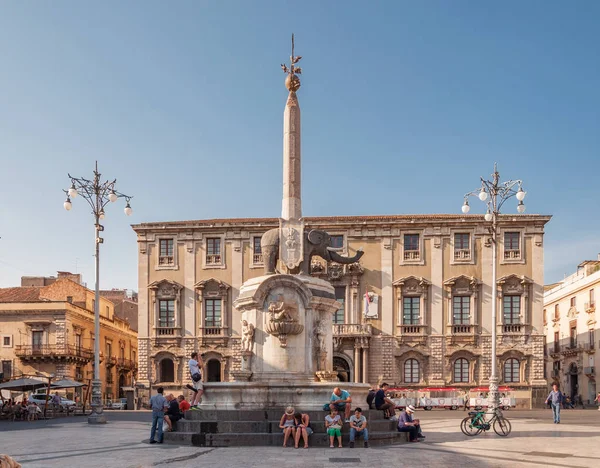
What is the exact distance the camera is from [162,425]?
17.8 meters

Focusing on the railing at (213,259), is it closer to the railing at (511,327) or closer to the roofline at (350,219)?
the roofline at (350,219)

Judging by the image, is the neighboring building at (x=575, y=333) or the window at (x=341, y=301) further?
the neighboring building at (x=575, y=333)

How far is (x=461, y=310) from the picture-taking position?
160ft

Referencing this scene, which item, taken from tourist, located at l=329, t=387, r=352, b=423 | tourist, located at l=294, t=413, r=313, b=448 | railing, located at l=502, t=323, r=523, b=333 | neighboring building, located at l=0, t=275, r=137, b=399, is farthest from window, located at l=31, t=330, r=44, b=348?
tourist, located at l=294, t=413, r=313, b=448

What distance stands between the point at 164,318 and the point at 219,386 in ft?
107

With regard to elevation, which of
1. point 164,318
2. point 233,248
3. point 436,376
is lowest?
point 436,376

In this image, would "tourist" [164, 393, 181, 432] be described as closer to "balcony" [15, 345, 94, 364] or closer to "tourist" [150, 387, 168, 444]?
"tourist" [150, 387, 168, 444]

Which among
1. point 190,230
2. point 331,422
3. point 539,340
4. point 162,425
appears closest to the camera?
point 331,422

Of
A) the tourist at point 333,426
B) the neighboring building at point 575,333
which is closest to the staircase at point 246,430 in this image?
the tourist at point 333,426

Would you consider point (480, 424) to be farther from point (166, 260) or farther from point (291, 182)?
point (166, 260)

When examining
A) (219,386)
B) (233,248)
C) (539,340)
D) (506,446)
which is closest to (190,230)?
(233,248)

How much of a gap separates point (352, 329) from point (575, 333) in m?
20.9

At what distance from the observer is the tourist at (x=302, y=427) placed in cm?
1630

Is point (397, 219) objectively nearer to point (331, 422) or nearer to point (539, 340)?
point (539, 340)
